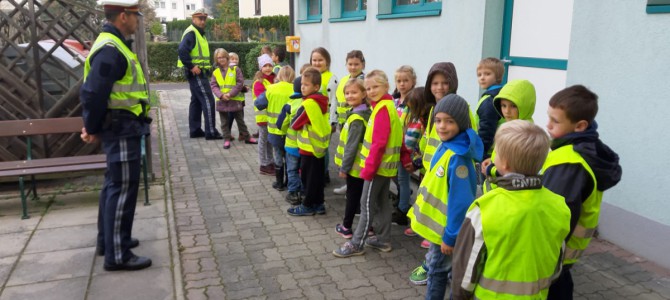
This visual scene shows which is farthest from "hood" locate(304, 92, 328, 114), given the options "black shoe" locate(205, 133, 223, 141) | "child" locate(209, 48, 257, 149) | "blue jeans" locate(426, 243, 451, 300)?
"black shoe" locate(205, 133, 223, 141)

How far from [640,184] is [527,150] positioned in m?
2.65

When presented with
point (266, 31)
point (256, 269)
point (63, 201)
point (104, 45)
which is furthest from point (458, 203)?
point (266, 31)

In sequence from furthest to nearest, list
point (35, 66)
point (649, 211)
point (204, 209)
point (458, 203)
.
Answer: point (35, 66)
point (204, 209)
point (649, 211)
point (458, 203)

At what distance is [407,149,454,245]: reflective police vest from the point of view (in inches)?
120

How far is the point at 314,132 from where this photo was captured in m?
5.04

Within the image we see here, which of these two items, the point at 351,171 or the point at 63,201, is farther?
the point at 63,201

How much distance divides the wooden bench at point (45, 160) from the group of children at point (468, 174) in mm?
2026

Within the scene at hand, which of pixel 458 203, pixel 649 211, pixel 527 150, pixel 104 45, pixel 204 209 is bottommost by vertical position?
pixel 204 209

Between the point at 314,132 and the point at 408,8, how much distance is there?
342 centimetres

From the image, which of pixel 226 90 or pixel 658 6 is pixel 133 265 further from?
pixel 226 90

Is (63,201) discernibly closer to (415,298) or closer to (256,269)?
(256,269)

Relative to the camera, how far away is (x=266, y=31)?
33.1m

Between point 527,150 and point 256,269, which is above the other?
point 527,150

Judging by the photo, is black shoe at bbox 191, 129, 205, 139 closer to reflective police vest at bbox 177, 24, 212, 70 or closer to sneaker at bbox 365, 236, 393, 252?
reflective police vest at bbox 177, 24, 212, 70
